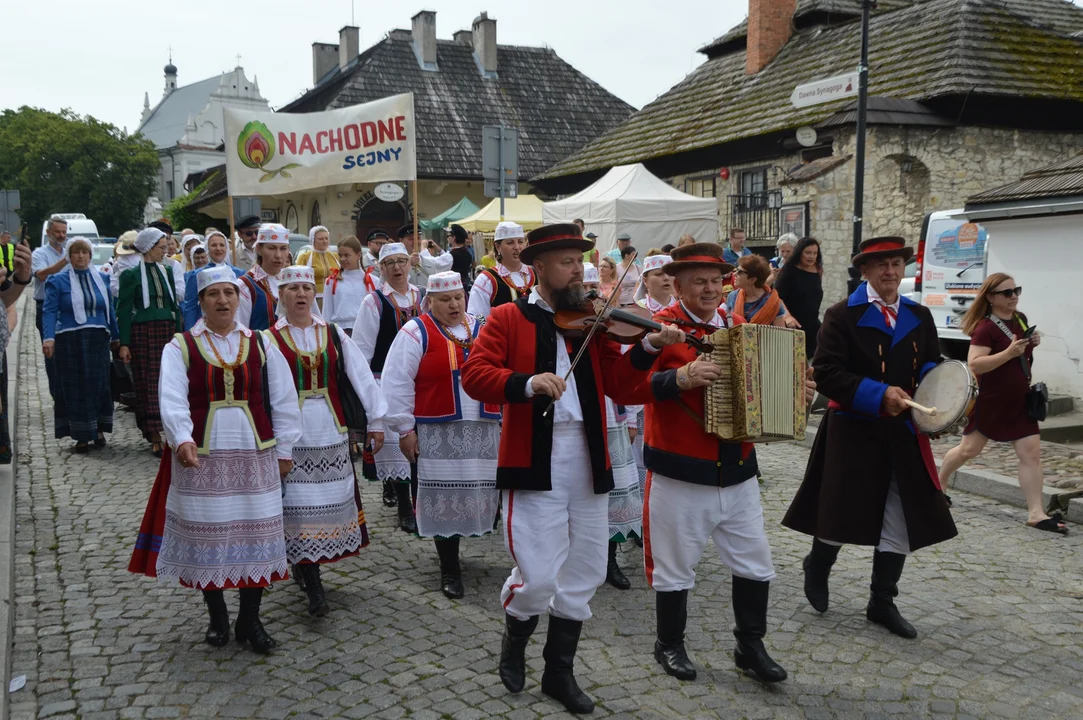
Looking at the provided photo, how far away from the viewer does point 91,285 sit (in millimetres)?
9570

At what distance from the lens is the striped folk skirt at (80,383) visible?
9.50m

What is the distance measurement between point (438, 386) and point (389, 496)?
2.21 metres

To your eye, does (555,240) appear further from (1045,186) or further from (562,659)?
(1045,186)

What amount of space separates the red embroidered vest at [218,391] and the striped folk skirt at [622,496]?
6.43ft

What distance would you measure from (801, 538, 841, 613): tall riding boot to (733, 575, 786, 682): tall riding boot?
883mm

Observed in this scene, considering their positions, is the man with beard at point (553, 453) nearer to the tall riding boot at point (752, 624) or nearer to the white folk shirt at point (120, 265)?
the tall riding boot at point (752, 624)

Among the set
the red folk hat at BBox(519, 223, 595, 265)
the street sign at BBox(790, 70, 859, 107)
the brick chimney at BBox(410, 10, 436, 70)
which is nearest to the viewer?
the red folk hat at BBox(519, 223, 595, 265)

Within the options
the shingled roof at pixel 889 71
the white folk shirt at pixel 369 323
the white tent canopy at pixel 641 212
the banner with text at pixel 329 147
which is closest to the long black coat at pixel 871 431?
the white folk shirt at pixel 369 323

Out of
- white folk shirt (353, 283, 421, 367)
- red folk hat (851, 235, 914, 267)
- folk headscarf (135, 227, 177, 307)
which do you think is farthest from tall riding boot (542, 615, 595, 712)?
folk headscarf (135, 227, 177, 307)

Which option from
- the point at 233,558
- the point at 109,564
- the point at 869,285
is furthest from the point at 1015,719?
the point at 109,564

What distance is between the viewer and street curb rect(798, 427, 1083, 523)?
7242 millimetres

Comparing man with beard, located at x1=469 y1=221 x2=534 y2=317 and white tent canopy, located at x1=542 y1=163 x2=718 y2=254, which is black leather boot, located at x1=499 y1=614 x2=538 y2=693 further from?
white tent canopy, located at x1=542 y1=163 x2=718 y2=254

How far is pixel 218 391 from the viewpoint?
472 cm

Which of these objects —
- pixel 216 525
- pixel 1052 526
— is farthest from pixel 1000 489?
pixel 216 525
